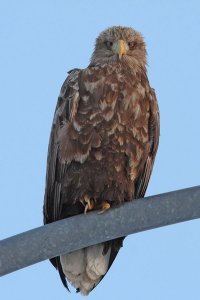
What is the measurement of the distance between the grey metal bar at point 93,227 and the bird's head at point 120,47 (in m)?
2.44

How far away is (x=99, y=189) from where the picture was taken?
5441mm

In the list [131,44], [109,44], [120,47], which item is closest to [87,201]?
[120,47]

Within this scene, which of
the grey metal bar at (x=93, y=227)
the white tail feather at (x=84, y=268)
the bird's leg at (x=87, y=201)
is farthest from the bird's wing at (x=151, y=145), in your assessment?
the grey metal bar at (x=93, y=227)

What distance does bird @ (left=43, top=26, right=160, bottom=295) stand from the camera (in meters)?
5.38

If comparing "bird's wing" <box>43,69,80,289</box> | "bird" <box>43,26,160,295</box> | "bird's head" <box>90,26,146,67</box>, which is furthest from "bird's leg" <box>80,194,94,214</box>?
"bird's head" <box>90,26,146,67</box>

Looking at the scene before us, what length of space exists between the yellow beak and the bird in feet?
1.41

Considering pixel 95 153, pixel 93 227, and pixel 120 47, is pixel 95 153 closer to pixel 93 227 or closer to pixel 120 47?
pixel 120 47

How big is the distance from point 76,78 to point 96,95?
0.25m

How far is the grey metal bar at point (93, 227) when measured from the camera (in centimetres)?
338

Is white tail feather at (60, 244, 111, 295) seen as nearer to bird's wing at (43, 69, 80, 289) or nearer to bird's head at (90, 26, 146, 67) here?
bird's wing at (43, 69, 80, 289)

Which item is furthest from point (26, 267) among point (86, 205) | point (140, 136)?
point (140, 136)

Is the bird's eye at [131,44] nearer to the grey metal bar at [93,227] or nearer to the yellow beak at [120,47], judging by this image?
the yellow beak at [120,47]

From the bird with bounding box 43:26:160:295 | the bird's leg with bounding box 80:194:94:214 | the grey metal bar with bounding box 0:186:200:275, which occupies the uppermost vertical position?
the bird with bounding box 43:26:160:295

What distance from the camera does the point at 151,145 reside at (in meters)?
5.68
